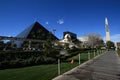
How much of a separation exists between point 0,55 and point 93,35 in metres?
120

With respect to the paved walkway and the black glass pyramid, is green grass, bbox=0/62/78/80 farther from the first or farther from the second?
the black glass pyramid

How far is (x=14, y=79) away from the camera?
9438 millimetres

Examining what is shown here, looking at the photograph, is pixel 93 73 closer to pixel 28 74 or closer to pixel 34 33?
pixel 28 74

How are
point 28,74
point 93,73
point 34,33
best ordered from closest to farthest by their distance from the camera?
point 28,74 → point 93,73 → point 34,33

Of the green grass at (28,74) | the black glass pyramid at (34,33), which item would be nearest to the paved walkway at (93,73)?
the green grass at (28,74)

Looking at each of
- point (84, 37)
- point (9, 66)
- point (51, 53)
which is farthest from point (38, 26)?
point (9, 66)

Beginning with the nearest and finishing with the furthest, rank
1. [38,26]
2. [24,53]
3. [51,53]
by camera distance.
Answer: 1. [24,53]
2. [51,53]
3. [38,26]

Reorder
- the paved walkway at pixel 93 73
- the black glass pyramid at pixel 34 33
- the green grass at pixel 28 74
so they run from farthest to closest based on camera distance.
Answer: the black glass pyramid at pixel 34 33, the paved walkway at pixel 93 73, the green grass at pixel 28 74

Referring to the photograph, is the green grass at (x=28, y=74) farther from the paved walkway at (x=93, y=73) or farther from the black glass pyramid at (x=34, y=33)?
the black glass pyramid at (x=34, y=33)

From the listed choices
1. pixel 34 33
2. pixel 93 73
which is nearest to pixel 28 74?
pixel 93 73

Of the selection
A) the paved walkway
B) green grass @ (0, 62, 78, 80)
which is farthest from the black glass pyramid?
green grass @ (0, 62, 78, 80)

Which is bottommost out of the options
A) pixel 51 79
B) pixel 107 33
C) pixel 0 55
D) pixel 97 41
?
pixel 51 79

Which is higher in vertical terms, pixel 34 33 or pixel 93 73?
pixel 34 33

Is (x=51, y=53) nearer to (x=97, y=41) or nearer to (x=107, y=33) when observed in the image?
(x=97, y=41)
